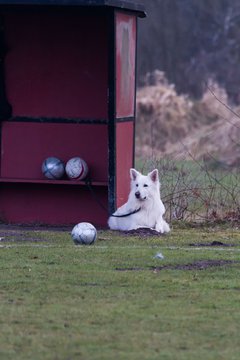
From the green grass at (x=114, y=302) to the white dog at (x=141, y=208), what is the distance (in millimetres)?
1452

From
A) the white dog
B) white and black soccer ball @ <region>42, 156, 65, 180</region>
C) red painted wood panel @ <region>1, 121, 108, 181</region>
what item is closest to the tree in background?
red painted wood panel @ <region>1, 121, 108, 181</region>

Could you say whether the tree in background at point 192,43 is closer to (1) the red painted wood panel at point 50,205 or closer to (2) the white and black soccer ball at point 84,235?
(1) the red painted wood panel at point 50,205

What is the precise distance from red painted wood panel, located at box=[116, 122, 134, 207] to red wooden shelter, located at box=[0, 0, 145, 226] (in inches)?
0.6

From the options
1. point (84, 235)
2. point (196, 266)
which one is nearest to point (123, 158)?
point (84, 235)

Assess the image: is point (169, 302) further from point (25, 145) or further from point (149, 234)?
point (25, 145)

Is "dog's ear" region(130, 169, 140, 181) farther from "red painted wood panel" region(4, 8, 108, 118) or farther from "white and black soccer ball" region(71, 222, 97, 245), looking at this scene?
"white and black soccer ball" region(71, 222, 97, 245)

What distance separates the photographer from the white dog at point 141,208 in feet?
52.6

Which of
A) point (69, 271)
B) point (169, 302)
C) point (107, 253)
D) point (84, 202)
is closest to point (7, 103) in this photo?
point (84, 202)

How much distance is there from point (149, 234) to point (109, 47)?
2672mm

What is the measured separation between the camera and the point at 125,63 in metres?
16.7

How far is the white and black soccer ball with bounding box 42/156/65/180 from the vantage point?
16.8m

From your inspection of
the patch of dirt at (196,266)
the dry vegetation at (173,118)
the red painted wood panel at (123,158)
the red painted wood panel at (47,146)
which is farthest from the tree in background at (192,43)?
the patch of dirt at (196,266)

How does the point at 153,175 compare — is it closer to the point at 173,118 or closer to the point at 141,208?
the point at 141,208

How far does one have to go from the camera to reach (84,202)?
17.2m
